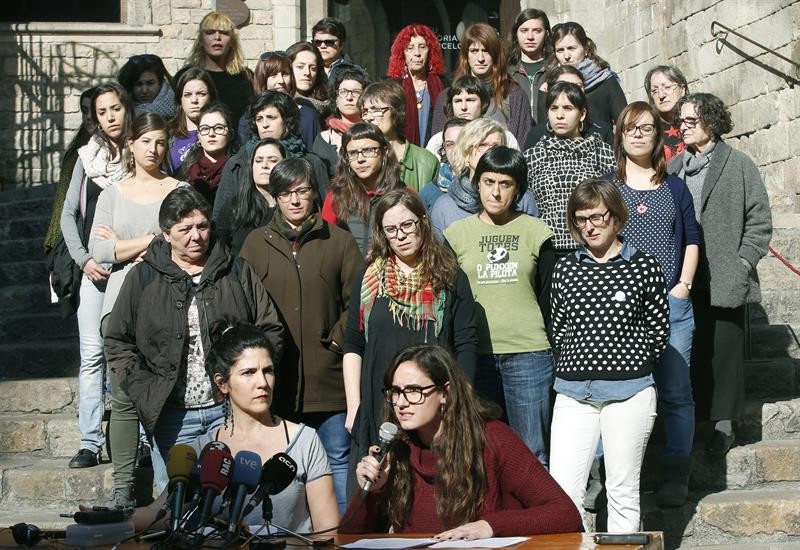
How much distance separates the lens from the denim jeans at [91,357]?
771 cm

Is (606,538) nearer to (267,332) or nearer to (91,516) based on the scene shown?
(91,516)

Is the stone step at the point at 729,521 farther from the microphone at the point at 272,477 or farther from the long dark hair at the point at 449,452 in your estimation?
the microphone at the point at 272,477

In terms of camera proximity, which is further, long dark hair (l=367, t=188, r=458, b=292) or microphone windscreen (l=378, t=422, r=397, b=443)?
long dark hair (l=367, t=188, r=458, b=292)

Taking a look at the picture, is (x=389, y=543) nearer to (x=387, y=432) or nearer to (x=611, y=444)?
(x=387, y=432)

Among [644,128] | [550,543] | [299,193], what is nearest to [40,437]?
[299,193]

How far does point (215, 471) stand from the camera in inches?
162

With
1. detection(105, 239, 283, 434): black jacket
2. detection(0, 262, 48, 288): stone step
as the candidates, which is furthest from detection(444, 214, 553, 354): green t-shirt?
detection(0, 262, 48, 288): stone step

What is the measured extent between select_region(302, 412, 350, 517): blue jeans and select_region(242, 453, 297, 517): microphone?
2.66 m

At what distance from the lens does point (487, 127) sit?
24.5 ft

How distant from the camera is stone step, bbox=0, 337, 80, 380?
9.39 metres

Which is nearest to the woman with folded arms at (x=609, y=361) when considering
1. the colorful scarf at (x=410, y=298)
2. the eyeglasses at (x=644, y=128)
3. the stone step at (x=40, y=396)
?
the colorful scarf at (x=410, y=298)

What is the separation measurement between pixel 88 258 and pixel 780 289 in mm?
4491

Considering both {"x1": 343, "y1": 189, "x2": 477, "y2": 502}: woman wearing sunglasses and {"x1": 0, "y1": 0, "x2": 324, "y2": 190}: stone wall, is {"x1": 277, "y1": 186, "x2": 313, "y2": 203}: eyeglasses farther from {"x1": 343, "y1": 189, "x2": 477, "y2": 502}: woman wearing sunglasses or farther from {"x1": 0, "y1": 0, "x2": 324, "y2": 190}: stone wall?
{"x1": 0, "y1": 0, "x2": 324, "y2": 190}: stone wall

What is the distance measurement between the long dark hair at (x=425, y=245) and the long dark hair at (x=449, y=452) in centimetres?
141
